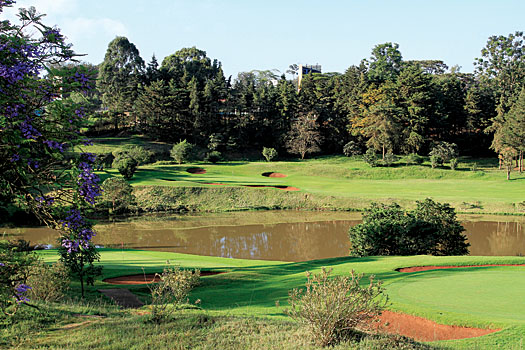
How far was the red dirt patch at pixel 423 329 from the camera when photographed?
26.7 ft

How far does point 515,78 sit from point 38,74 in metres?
91.4

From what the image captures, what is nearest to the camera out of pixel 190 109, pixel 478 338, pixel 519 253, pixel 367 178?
pixel 478 338

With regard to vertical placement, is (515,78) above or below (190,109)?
above

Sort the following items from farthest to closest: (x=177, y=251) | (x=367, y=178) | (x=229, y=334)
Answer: (x=367, y=178) < (x=177, y=251) < (x=229, y=334)

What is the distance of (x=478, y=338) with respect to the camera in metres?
7.68

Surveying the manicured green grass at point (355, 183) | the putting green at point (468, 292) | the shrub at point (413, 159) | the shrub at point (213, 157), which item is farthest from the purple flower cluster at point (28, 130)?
the shrub at point (413, 159)

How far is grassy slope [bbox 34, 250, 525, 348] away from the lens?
8.58 meters

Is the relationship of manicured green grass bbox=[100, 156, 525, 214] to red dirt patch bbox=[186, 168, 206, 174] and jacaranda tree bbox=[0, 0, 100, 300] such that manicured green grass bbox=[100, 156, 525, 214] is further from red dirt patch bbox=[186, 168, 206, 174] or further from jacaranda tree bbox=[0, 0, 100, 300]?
jacaranda tree bbox=[0, 0, 100, 300]

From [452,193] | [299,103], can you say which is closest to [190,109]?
[299,103]

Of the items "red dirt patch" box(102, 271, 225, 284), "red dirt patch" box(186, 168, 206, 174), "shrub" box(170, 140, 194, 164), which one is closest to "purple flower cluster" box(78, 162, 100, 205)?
"red dirt patch" box(102, 271, 225, 284)

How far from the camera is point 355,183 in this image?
44.1m

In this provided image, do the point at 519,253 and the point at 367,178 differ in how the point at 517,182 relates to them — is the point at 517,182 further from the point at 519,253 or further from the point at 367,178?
the point at 519,253

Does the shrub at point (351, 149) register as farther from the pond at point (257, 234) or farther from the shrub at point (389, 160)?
the pond at point (257, 234)

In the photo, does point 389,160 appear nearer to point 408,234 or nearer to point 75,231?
point 408,234
